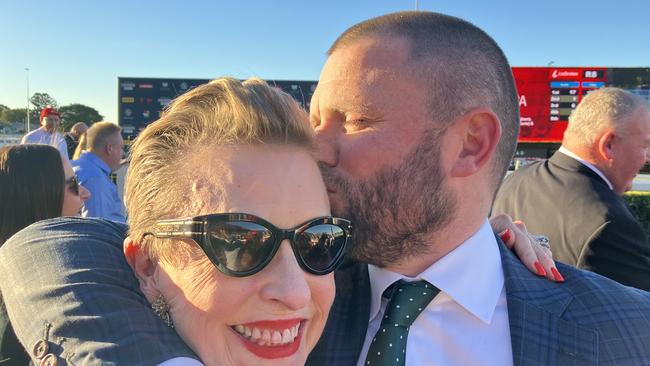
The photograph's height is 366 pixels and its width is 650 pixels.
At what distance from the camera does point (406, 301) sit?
149 centimetres

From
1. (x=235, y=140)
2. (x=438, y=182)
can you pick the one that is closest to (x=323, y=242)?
(x=235, y=140)

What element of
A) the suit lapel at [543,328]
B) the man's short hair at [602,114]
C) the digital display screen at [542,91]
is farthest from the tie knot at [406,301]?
the digital display screen at [542,91]

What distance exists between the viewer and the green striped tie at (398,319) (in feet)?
4.55

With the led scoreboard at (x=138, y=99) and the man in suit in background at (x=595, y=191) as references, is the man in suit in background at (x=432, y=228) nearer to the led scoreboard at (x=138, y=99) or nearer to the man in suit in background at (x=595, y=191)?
the man in suit in background at (x=595, y=191)

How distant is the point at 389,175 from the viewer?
1.49 metres

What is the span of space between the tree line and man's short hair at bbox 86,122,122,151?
30.8m

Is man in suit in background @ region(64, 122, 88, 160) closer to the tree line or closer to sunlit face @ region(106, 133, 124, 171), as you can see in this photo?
sunlit face @ region(106, 133, 124, 171)

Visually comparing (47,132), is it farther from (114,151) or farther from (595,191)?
(595,191)

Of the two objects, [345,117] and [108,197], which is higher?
[345,117]

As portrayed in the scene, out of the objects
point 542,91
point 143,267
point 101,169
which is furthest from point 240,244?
point 542,91

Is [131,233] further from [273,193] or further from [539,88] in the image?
[539,88]

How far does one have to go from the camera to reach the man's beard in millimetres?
1469

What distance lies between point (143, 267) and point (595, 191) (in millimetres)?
2741

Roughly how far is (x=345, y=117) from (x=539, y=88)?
15.3 meters
